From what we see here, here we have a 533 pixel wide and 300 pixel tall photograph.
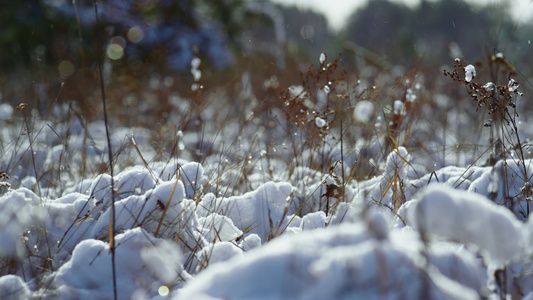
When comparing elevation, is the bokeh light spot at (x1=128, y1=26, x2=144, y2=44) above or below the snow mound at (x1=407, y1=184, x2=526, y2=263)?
above

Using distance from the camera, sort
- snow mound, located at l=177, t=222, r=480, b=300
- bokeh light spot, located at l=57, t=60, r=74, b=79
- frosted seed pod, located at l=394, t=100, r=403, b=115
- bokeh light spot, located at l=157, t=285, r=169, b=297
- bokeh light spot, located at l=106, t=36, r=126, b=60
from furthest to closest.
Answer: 1. bokeh light spot, located at l=106, t=36, r=126, b=60
2. bokeh light spot, located at l=57, t=60, r=74, b=79
3. frosted seed pod, located at l=394, t=100, r=403, b=115
4. bokeh light spot, located at l=157, t=285, r=169, b=297
5. snow mound, located at l=177, t=222, r=480, b=300

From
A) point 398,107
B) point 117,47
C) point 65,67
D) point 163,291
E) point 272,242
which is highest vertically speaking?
point 117,47

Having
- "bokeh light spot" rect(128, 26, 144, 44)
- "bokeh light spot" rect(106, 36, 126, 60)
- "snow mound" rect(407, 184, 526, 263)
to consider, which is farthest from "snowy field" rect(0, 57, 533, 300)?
"bokeh light spot" rect(128, 26, 144, 44)

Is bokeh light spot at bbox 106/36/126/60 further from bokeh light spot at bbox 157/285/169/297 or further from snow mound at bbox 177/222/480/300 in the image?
snow mound at bbox 177/222/480/300

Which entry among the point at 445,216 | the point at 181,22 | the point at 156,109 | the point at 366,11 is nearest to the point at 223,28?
Answer: the point at 181,22

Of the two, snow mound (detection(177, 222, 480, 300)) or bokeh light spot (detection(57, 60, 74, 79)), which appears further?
bokeh light spot (detection(57, 60, 74, 79))

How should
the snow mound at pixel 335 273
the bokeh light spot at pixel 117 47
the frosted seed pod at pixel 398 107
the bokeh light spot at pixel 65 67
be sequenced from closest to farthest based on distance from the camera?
the snow mound at pixel 335 273, the frosted seed pod at pixel 398 107, the bokeh light spot at pixel 65 67, the bokeh light spot at pixel 117 47

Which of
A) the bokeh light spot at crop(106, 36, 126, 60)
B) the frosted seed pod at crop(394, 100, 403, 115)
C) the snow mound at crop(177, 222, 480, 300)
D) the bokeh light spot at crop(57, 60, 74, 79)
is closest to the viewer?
the snow mound at crop(177, 222, 480, 300)

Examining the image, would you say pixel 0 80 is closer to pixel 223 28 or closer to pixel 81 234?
pixel 223 28

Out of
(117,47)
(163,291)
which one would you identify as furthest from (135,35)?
(163,291)

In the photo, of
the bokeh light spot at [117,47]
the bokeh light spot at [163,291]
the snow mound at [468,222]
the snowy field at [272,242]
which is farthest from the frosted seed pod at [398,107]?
the bokeh light spot at [117,47]

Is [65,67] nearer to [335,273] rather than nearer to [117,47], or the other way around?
[117,47]

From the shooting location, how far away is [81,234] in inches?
63.7

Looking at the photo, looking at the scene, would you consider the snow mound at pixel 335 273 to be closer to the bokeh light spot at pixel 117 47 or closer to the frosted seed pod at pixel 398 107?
the frosted seed pod at pixel 398 107
